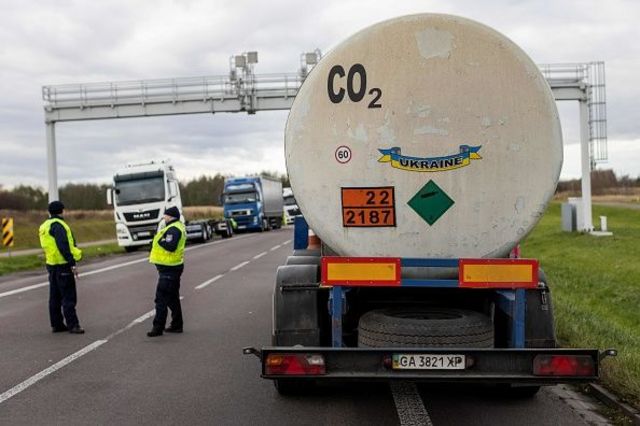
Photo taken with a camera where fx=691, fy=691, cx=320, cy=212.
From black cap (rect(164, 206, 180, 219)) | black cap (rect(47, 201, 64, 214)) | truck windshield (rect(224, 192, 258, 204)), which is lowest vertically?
black cap (rect(164, 206, 180, 219))

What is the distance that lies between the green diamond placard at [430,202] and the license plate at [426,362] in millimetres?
986

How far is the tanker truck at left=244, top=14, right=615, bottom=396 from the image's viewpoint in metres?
4.94

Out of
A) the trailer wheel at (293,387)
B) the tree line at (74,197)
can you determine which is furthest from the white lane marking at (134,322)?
the tree line at (74,197)

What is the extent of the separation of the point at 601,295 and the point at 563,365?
869 cm

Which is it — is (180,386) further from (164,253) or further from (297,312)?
(164,253)

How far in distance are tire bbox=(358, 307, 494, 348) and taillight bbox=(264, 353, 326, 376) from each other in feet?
1.64

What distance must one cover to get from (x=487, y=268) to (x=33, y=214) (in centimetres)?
6084

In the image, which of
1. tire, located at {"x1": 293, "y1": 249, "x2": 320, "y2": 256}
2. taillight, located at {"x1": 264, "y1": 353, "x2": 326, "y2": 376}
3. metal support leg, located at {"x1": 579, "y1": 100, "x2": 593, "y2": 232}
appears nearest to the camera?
taillight, located at {"x1": 264, "y1": 353, "x2": 326, "y2": 376}

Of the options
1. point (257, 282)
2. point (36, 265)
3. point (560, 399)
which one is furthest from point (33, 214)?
point (560, 399)

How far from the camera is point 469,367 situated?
4.80 m

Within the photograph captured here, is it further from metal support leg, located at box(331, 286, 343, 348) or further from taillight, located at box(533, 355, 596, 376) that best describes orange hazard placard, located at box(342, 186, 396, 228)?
taillight, located at box(533, 355, 596, 376)

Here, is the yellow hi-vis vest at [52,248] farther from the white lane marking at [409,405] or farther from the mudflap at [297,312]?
the white lane marking at [409,405]

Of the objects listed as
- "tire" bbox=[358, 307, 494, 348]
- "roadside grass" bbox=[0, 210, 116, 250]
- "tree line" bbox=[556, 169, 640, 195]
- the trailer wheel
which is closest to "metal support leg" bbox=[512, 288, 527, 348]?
"tire" bbox=[358, 307, 494, 348]

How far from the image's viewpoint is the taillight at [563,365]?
477 cm
